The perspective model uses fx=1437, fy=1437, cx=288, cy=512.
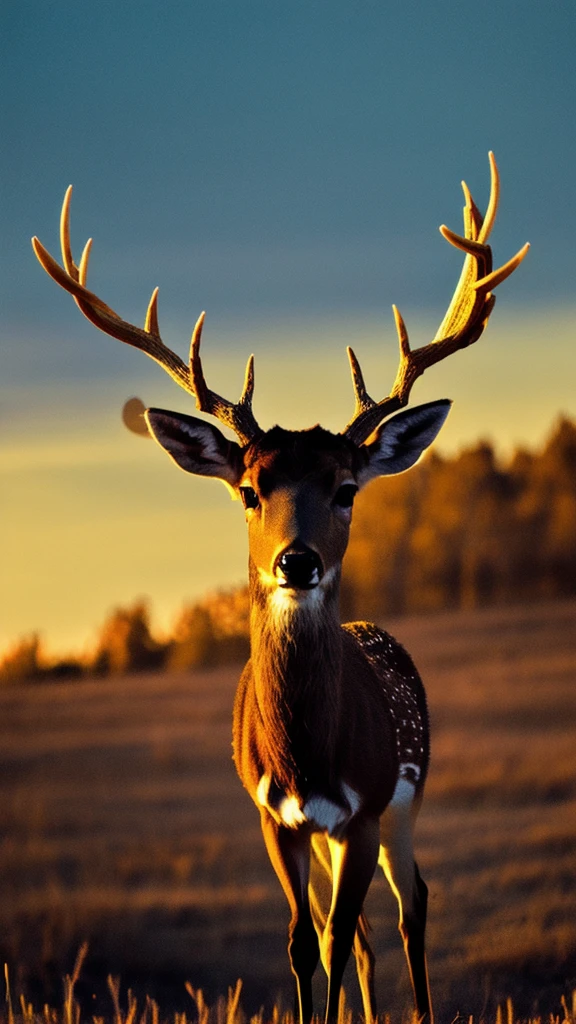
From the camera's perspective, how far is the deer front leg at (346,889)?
5426 mm

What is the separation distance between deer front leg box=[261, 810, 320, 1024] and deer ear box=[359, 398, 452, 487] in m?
1.42

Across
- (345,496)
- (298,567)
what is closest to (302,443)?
(345,496)

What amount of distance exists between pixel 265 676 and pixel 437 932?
24.1 feet

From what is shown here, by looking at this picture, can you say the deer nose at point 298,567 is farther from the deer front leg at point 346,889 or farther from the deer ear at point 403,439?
the deer front leg at point 346,889

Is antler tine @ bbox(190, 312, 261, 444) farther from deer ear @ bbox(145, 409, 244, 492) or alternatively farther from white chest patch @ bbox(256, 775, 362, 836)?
white chest patch @ bbox(256, 775, 362, 836)

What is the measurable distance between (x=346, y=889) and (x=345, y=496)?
4.88 feet

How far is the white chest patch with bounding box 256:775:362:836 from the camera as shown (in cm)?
539

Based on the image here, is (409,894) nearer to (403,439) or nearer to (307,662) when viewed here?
(307,662)

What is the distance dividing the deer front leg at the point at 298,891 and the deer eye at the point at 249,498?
1.18 metres

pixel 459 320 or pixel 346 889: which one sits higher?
pixel 459 320

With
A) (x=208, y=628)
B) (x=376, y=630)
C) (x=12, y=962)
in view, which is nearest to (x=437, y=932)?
(x=12, y=962)

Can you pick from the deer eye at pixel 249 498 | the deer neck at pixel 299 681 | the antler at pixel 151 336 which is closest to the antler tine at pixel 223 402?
the antler at pixel 151 336

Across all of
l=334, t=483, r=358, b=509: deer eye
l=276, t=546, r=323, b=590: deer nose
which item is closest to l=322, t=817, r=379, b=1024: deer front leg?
l=276, t=546, r=323, b=590: deer nose

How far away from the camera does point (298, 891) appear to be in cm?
546
